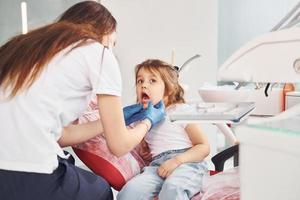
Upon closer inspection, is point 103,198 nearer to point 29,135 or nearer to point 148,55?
point 29,135

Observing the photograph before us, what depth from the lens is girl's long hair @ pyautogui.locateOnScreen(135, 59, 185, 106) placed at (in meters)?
1.67

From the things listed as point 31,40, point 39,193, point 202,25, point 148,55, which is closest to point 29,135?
point 39,193

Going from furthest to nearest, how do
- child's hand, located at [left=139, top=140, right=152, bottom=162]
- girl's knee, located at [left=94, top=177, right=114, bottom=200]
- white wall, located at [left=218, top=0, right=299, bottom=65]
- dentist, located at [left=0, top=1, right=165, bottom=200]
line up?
white wall, located at [left=218, top=0, right=299, bottom=65]
child's hand, located at [left=139, top=140, right=152, bottom=162]
girl's knee, located at [left=94, top=177, right=114, bottom=200]
dentist, located at [left=0, top=1, right=165, bottom=200]

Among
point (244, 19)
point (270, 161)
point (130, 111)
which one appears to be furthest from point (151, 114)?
point (244, 19)

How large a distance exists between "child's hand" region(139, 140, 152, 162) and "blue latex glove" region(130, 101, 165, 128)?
0.64 ft

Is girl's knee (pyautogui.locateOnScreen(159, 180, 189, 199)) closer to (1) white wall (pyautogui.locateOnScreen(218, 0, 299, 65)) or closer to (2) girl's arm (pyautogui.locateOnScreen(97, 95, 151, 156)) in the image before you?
(2) girl's arm (pyautogui.locateOnScreen(97, 95, 151, 156))

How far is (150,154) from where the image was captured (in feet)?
5.25

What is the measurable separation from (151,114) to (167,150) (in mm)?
218

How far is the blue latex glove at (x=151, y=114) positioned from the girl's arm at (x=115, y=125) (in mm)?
149

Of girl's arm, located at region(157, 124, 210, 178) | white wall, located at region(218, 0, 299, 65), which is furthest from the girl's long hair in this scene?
white wall, located at region(218, 0, 299, 65)

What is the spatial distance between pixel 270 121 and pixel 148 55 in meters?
2.23

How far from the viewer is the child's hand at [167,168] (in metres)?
1.40

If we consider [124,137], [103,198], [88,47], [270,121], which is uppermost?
[88,47]

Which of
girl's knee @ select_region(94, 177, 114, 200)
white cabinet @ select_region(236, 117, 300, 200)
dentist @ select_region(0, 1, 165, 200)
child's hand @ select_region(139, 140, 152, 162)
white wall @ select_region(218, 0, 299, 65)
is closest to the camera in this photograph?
white cabinet @ select_region(236, 117, 300, 200)
